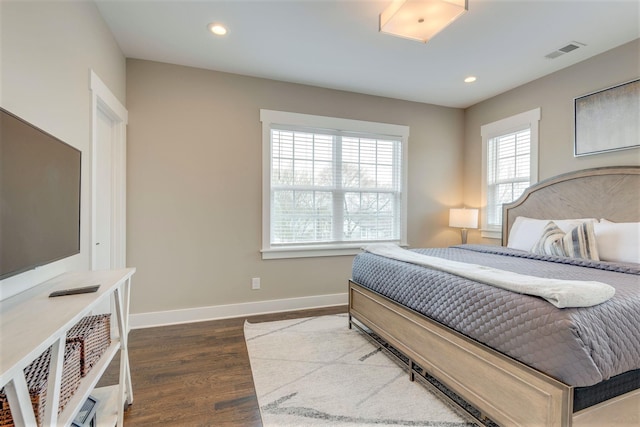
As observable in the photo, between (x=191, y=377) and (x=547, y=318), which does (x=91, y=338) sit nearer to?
(x=191, y=377)

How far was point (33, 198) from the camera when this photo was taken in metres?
1.18

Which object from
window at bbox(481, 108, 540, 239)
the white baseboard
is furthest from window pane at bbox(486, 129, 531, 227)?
the white baseboard

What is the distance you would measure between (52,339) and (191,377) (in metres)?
1.42

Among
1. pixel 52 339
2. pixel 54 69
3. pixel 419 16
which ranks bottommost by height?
pixel 52 339

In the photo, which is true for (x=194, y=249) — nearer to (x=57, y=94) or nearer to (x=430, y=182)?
(x=57, y=94)

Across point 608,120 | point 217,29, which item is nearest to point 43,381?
point 217,29

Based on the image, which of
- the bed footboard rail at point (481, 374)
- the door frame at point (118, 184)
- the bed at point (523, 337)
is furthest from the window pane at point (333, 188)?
the bed footboard rail at point (481, 374)

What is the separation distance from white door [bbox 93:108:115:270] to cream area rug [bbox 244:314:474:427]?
1440 mm

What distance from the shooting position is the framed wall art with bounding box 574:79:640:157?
2557mm

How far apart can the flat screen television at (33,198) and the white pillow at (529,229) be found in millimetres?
3604

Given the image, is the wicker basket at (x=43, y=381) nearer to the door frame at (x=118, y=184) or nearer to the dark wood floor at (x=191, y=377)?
the dark wood floor at (x=191, y=377)

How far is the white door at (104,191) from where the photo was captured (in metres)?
2.43

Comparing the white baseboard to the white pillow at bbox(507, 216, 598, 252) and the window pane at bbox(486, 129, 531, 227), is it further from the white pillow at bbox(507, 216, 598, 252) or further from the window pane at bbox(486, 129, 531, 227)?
the window pane at bbox(486, 129, 531, 227)

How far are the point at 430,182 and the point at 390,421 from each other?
3.24 meters
